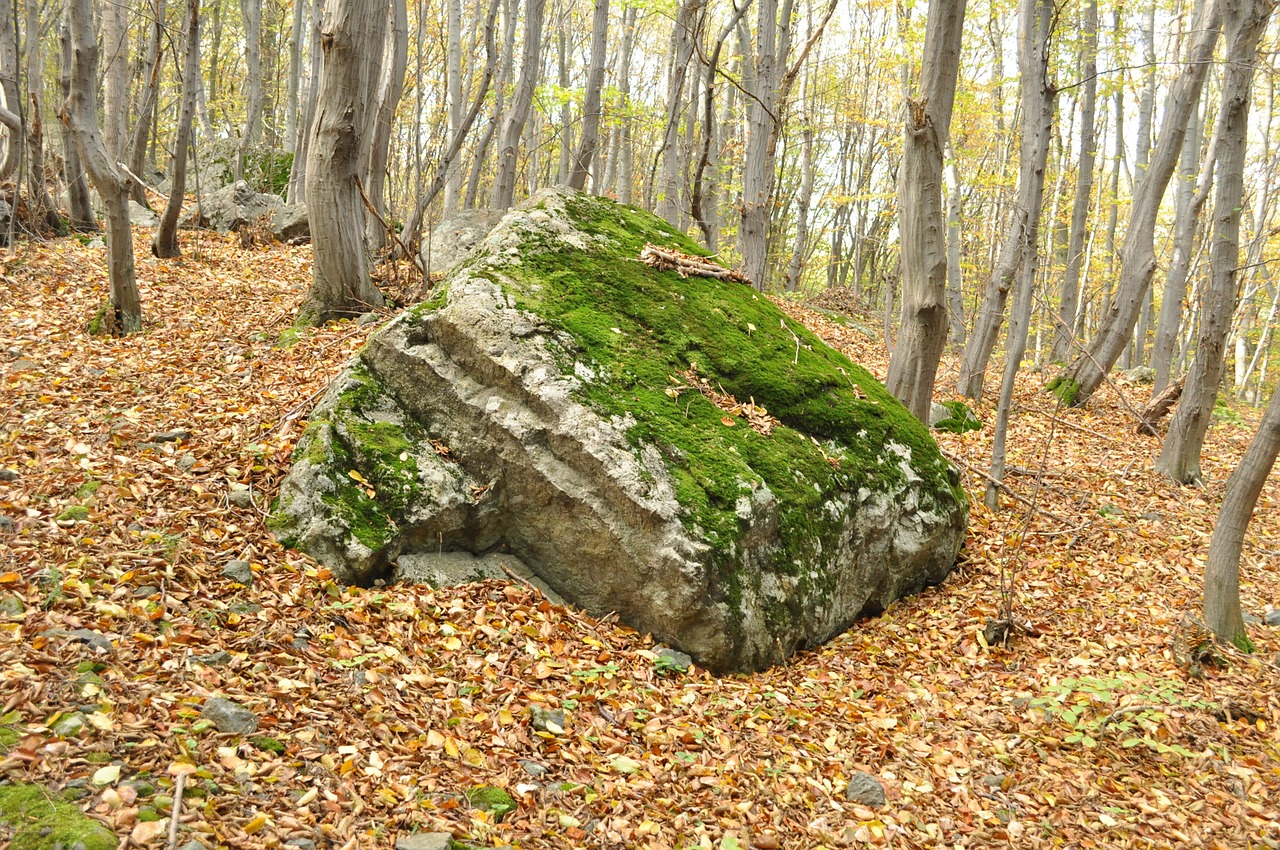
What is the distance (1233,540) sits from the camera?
Answer: 14.5 feet

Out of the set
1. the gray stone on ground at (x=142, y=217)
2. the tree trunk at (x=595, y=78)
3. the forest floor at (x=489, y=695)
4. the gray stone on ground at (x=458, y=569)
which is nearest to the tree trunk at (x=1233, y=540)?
the forest floor at (x=489, y=695)

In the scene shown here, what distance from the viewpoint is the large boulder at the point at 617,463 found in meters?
4.11

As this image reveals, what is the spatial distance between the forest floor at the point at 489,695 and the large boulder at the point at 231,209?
22.8ft

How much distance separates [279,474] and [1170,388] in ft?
36.9

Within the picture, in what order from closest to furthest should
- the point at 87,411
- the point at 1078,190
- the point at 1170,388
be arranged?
the point at 87,411
the point at 1170,388
the point at 1078,190

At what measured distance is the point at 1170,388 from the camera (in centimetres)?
1016

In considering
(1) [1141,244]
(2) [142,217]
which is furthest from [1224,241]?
(2) [142,217]

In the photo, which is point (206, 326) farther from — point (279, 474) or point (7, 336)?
point (279, 474)

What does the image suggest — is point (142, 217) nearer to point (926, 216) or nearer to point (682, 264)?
point (682, 264)

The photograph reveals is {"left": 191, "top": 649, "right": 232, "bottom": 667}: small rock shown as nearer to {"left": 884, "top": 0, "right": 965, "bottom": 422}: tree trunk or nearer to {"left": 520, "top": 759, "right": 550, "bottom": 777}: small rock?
{"left": 520, "top": 759, "right": 550, "bottom": 777}: small rock

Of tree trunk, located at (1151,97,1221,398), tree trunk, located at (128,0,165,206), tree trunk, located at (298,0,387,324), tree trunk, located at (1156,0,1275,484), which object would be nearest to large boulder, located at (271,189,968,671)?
tree trunk, located at (298,0,387,324)

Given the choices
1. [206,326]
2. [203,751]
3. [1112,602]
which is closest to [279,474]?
[203,751]

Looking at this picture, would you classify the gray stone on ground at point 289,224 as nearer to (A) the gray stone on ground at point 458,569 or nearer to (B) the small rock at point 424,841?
(A) the gray stone on ground at point 458,569

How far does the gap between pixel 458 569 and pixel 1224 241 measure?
314 inches
